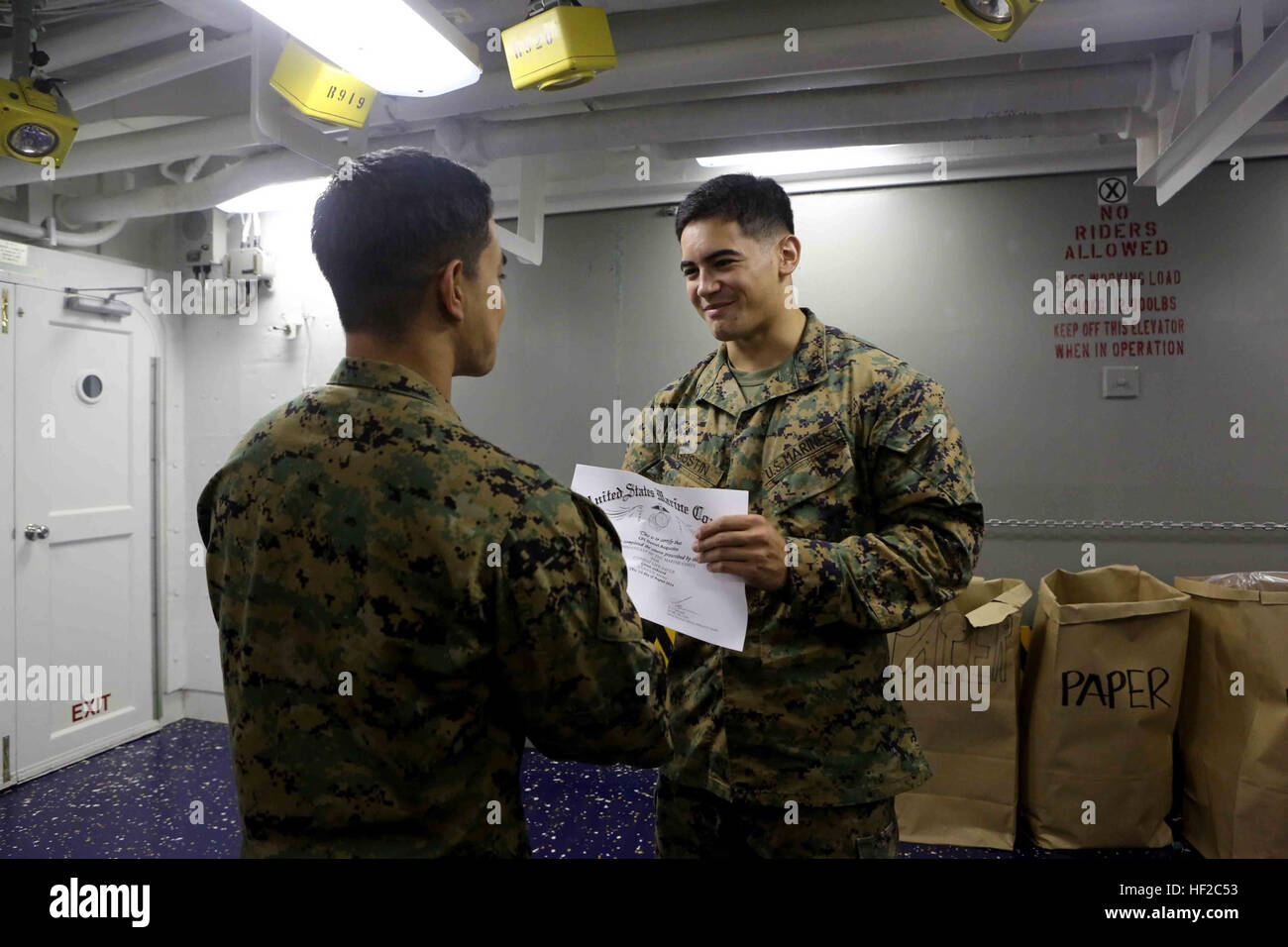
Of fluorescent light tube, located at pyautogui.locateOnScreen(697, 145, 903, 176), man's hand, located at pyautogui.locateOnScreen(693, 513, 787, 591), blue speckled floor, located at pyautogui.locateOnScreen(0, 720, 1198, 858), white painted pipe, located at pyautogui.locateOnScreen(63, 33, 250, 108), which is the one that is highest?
white painted pipe, located at pyautogui.locateOnScreen(63, 33, 250, 108)

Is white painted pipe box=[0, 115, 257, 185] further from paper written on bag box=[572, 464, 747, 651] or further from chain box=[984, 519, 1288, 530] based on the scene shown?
chain box=[984, 519, 1288, 530]

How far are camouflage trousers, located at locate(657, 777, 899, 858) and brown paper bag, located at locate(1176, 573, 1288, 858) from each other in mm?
1710

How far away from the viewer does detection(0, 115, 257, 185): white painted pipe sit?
2.74 m

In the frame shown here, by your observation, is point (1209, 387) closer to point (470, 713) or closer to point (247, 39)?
point (470, 713)

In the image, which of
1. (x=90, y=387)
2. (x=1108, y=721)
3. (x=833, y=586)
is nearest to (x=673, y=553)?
(x=833, y=586)

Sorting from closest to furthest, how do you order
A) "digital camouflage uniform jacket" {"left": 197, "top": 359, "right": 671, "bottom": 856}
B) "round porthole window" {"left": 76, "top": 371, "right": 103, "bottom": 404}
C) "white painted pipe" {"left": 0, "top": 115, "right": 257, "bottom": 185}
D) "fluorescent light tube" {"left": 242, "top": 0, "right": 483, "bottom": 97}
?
"digital camouflage uniform jacket" {"left": 197, "top": 359, "right": 671, "bottom": 856} < "fluorescent light tube" {"left": 242, "top": 0, "right": 483, "bottom": 97} < "white painted pipe" {"left": 0, "top": 115, "right": 257, "bottom": 185} < "round porthole window" {"left": 76, "top": 371, "right": 103, "bottom": 404}

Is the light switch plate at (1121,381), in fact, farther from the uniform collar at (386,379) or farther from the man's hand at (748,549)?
the uniform collar at (386,379)

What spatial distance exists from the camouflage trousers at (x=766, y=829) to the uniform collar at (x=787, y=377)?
0.65 metres

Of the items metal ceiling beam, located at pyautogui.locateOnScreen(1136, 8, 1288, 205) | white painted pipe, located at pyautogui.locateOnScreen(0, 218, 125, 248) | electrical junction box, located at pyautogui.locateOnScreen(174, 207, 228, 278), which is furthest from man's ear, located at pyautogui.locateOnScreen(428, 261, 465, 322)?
electrical junction box, located at pyautogui.locateOnScreen(174, 207, 228, 278)

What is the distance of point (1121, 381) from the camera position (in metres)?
2.95

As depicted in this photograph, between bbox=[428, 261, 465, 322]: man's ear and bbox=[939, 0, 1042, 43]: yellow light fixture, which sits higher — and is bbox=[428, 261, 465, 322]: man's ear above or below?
below

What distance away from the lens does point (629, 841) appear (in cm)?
266

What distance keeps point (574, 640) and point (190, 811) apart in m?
2.85
